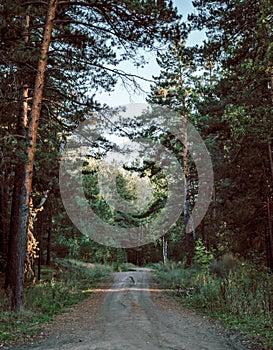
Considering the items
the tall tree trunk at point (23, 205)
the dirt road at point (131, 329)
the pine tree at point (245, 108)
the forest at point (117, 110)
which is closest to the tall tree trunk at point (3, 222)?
the forest at point (117, 110)

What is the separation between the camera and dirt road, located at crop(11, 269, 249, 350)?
20.4 ft

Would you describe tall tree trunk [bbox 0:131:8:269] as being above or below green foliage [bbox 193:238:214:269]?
above

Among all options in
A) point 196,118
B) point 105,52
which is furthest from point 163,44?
point 196,118

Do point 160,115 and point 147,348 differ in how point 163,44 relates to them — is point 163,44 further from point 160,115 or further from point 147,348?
point 160,115

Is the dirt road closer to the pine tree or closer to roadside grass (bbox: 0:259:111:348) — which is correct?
roadside grass (bbox: 0:259:111:348)

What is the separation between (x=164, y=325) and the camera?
26.5ft

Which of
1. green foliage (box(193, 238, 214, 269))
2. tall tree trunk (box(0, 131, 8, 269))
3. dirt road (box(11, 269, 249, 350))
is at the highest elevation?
tall tree trunk (box(0, 131, 8, 269))

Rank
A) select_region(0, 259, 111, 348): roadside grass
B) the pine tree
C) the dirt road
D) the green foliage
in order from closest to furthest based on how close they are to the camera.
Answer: the dirt road
select_region(0, 259, 111, 348): roadside grass
the pine tree
the green foliage

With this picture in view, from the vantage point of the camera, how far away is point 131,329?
7.39 metres

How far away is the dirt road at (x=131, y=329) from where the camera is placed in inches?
245

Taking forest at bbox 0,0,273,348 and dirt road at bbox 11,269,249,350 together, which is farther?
forest at bbox 0,0,273,348

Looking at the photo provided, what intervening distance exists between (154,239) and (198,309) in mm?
38037

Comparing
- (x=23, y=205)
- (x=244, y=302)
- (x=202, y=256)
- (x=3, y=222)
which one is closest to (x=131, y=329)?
(x=244, y=302)

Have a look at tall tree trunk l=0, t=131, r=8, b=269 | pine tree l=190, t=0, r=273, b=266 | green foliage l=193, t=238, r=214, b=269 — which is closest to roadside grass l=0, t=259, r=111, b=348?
tall tree trunk l=0, t=131, r=8, b=269
